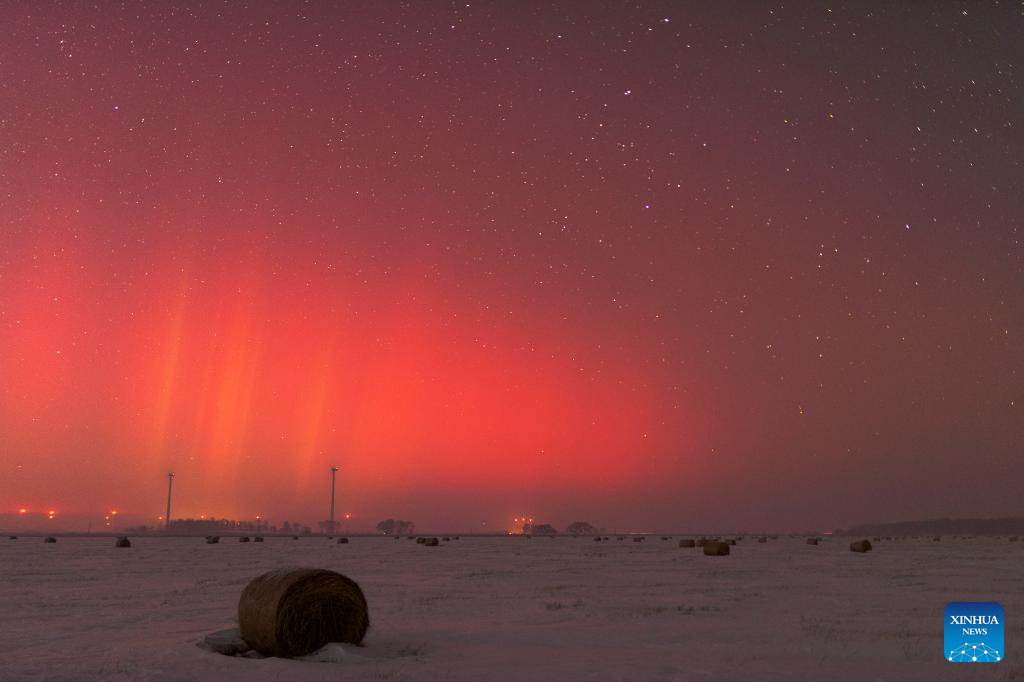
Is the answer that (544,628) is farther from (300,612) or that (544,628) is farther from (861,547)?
(861,547)

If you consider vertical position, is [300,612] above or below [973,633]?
below

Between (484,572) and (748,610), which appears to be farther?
(484,572)

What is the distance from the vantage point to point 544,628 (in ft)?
48.3

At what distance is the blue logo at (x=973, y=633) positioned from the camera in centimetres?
1016

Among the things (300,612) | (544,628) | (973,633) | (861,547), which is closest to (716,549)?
(861,547)

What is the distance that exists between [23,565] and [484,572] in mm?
19495

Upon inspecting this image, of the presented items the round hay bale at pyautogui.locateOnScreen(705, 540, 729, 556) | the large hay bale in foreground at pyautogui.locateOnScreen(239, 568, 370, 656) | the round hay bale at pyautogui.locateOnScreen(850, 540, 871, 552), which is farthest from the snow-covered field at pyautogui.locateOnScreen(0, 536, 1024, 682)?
the round hay bale at pyautogui.locateOnScreen(850, 540, 871, 552)

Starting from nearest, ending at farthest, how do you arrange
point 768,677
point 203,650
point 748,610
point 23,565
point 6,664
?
point 768,677 < point 6,664 < point 203,650 < point 748,610 < point 23,565

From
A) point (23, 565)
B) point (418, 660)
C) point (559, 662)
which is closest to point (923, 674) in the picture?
point (559, 662)

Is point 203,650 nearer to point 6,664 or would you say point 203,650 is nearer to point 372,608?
point 6,664

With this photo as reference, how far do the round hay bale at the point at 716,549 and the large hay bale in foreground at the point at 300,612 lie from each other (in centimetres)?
3653

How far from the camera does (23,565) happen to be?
3428 centimetres

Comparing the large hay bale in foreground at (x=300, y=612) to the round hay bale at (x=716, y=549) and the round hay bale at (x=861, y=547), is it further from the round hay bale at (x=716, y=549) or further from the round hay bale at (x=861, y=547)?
the round hay bale at (x=861, y=547)

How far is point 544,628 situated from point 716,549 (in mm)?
34859
